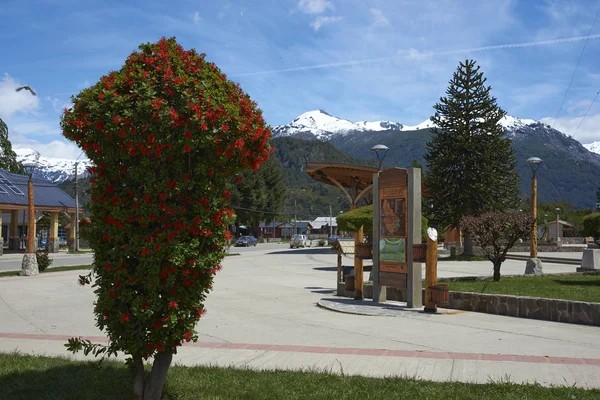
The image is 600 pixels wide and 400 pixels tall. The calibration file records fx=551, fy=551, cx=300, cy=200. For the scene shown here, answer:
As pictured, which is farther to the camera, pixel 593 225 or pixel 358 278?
pixel 593 225

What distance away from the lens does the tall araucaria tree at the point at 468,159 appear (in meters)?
34.0

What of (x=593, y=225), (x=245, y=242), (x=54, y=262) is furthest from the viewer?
(x=245, y=242)

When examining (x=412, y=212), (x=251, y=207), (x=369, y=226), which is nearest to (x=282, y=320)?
(x=412, y=212)

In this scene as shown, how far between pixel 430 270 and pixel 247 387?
685cm

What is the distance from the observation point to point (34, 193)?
43.0 meters

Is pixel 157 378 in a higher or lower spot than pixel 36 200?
lower

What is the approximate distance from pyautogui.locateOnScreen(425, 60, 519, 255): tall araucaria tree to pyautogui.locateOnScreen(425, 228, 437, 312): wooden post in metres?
23.1

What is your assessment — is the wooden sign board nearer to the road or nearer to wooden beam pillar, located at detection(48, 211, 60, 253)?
the road

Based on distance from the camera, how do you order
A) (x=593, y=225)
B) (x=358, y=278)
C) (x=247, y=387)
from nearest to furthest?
(x=247, y=387), (x=358, y=278), (x=593, y=225)

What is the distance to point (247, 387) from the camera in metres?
5.32

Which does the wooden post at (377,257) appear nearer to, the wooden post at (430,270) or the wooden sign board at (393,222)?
the wooden sign board at (393,222)

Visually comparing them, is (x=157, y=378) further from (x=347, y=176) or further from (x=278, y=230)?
(x=278, y=230)

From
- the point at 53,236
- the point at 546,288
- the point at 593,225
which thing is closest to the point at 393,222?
the point at 546,288

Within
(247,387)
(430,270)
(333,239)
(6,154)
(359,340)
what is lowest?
(359,340)
